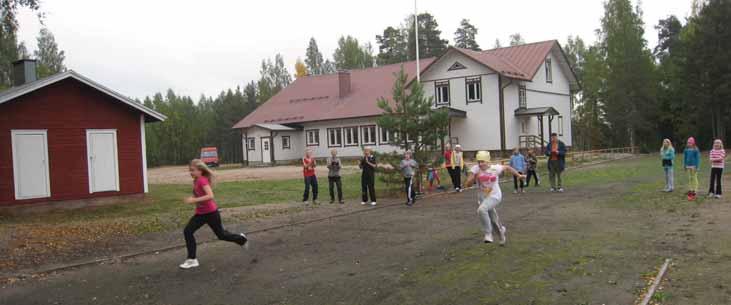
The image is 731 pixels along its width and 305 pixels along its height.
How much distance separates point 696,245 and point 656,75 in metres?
48.4

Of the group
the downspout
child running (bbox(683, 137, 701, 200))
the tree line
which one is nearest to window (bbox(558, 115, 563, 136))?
the tree line

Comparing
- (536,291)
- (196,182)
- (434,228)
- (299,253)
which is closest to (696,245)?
(536,291)

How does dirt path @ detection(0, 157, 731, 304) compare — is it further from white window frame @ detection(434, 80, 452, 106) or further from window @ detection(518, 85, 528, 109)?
white window frame @ detection(434, 80, 452, 106)

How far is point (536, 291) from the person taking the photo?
6578mm

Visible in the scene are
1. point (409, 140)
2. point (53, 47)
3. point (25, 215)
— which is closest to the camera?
point (25, 215)

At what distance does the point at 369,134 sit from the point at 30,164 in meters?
29.7

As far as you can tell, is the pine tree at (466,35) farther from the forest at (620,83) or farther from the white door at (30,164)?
the white door at (30,164)

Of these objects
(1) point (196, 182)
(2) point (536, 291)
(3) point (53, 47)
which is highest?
(3) point (53, 47)

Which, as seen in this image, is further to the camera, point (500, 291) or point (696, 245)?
point (696, 245)

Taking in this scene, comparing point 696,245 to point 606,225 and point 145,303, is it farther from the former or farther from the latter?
point 145,303

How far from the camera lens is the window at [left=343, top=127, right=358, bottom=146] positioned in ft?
150

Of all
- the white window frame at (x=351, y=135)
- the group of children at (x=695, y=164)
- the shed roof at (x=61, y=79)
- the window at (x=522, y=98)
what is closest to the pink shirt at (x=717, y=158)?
the group of children at (x=695, y=164)

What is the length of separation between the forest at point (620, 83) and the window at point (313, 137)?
21.4 meters

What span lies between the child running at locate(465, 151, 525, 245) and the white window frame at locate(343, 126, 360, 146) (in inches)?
1409
